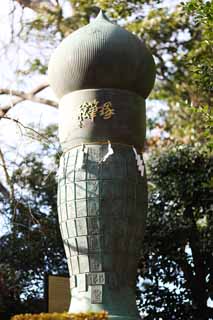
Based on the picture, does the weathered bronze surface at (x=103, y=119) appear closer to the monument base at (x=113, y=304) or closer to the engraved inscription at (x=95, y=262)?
the engraved inscription at (x=95, y=262)

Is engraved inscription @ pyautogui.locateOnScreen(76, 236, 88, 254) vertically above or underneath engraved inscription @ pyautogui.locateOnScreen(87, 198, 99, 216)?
underneath

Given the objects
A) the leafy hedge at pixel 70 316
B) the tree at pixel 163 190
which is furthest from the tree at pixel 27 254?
the leafy hedge at pixel 70 316

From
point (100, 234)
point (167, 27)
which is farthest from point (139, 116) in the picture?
point (167, 27)

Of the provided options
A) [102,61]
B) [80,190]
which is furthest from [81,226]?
[102,61]

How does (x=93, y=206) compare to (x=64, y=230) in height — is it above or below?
above

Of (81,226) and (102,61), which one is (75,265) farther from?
(102,61)

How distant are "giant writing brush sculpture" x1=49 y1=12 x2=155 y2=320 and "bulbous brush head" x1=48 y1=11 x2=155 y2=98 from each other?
1 centimetres

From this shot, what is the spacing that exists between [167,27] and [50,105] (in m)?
2.38

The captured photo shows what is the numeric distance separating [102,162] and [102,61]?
1029 mm

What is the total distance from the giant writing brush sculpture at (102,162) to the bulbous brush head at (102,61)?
0.03 feet

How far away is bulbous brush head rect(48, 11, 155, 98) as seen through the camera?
674 cm

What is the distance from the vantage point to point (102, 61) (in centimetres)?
673

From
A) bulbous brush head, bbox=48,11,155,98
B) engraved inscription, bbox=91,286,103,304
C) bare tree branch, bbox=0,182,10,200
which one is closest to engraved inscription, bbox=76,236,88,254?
engraved inscription, bbox=91,286,103,304

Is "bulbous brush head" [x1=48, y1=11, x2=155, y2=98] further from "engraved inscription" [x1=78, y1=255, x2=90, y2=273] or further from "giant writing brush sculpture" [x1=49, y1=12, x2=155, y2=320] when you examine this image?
"engraved inscription" [x1=78, y1=255, x2=90, y2=273]
